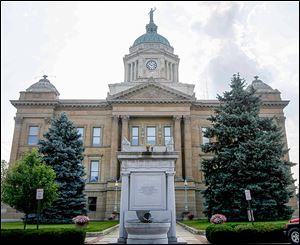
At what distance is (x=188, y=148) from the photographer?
128ft

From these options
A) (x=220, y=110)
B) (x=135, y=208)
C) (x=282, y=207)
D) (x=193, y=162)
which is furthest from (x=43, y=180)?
(x=193, y=162)

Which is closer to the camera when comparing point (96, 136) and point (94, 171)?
point (94, 171)

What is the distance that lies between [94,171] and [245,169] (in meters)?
22.2

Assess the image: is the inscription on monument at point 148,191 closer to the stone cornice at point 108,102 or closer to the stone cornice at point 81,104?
the stone cornice at point 108,102

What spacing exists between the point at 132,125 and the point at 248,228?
2884 cm

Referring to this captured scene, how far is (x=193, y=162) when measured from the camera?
39.9m

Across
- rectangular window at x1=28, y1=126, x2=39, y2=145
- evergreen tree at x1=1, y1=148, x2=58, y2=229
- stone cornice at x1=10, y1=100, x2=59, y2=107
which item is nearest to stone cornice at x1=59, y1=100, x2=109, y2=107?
stone cornice at x1=10, y1=100, x2=59, y2=107

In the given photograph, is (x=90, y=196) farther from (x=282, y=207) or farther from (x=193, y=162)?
(x=282, y=207)

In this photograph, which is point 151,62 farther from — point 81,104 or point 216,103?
point 81,104

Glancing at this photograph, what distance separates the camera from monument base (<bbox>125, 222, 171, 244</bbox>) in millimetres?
11805

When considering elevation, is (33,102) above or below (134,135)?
above

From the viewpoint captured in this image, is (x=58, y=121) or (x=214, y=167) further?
(x=58, y=121)

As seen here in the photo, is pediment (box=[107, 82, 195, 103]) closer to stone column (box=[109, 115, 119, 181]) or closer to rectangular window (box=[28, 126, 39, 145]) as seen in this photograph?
stone column (box=[109, 115, 119, 181])

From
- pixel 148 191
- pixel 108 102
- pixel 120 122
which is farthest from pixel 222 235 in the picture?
pixel 108 102
